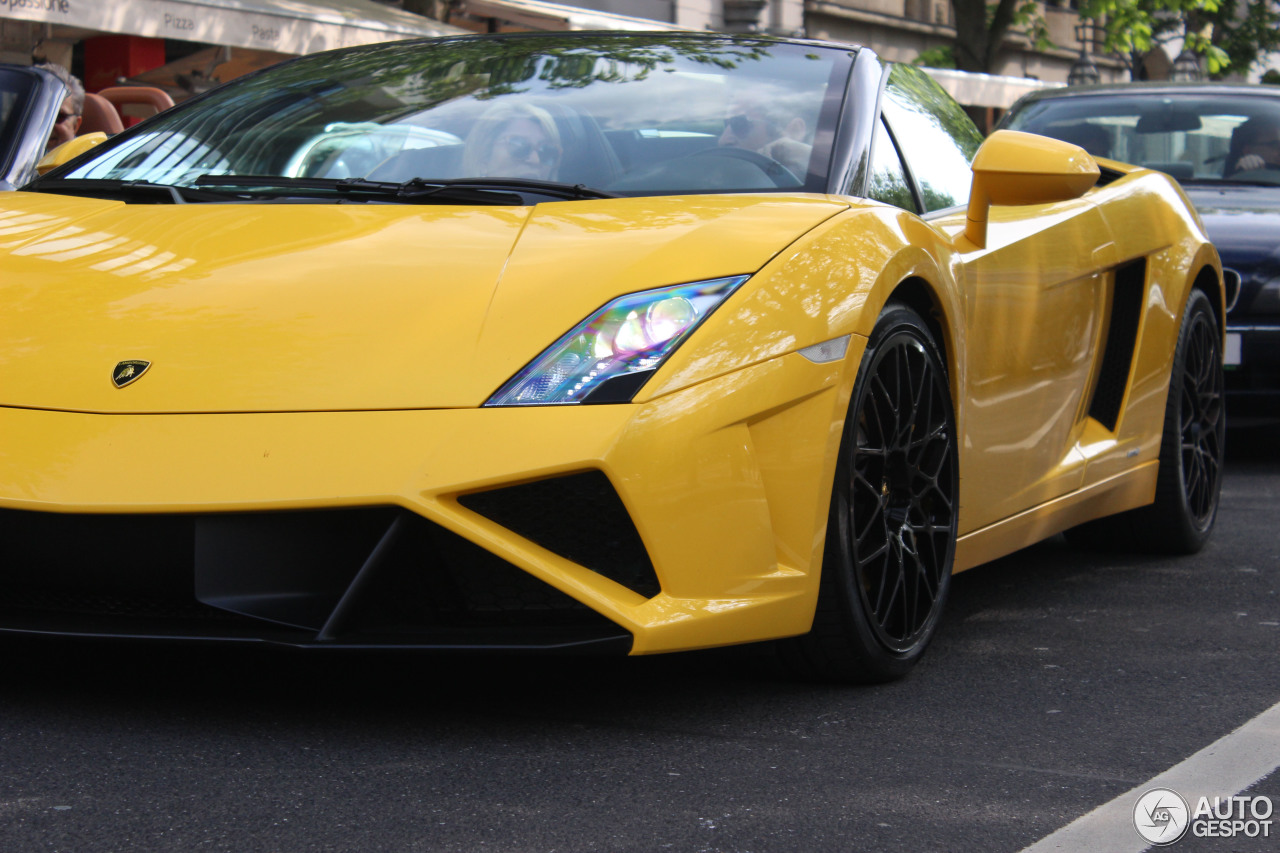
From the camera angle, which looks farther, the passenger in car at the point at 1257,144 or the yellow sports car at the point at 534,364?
the passenger in car at the point at 1257,144

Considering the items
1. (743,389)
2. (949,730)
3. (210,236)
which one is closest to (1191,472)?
(949,730)

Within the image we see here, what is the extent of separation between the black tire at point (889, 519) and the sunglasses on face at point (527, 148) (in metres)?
0.79

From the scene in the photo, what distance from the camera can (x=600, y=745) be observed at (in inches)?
108

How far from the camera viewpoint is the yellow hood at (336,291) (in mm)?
2693

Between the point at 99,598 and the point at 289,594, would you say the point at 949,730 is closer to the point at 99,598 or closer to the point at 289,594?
the point at 289,594

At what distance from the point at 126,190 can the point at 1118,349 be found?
243 cm

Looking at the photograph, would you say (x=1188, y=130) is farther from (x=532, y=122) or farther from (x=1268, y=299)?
(x=532, y=122)

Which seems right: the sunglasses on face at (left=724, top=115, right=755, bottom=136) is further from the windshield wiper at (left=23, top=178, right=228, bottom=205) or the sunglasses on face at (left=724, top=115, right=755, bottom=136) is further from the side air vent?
the side air vent

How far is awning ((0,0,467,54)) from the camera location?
372 inches

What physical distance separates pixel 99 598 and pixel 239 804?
518 mm

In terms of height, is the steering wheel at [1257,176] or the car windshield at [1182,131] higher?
the car windshield at [1182,131]

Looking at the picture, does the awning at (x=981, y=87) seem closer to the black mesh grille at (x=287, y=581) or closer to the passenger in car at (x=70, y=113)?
the passenger in car at (x=70, y=113)

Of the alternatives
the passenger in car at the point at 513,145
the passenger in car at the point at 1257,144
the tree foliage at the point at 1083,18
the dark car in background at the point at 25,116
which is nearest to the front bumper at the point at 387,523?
the passenger in car at the point at 513,145

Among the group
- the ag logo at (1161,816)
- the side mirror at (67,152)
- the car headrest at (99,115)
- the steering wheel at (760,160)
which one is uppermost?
the steering wheel at (760,160)
